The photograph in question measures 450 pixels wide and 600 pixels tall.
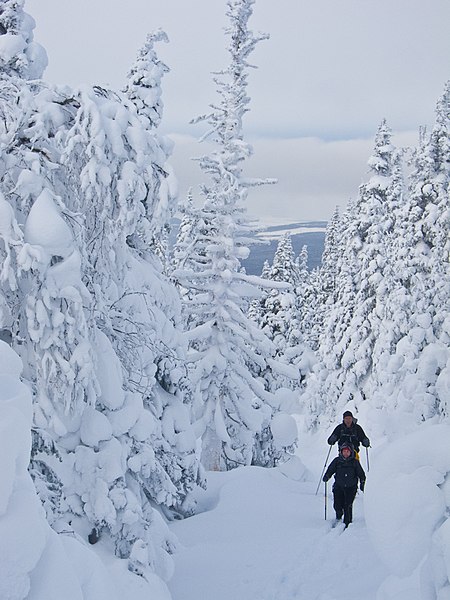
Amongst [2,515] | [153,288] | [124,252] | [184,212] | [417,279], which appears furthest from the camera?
[417,279]

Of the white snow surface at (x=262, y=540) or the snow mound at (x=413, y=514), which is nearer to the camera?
the white snow surface at (x=262, y=540)

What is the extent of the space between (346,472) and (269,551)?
213cm

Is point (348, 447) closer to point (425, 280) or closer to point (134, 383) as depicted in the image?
point (134, 383)

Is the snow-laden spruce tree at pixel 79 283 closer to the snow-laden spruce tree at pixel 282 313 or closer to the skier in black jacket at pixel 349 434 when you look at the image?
the skier in black jacket at pixel 349 434

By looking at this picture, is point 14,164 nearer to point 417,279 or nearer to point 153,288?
point 153,288

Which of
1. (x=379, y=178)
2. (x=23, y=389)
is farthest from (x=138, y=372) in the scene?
(x=379, y=178)

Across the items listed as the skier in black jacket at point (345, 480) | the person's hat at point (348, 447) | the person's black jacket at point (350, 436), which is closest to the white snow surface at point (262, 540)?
the skier in black jacket at point (345, 480)

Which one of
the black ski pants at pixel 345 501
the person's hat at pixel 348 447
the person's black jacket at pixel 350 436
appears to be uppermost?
the person's black jacket at pixel 350 436

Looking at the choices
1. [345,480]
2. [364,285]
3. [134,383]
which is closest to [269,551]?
[345,480]

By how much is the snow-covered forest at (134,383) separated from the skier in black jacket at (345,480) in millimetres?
422

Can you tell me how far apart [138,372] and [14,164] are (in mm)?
3683

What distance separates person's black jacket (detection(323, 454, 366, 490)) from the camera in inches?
417

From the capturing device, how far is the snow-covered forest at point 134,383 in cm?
466

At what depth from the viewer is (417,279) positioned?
2264 cm
